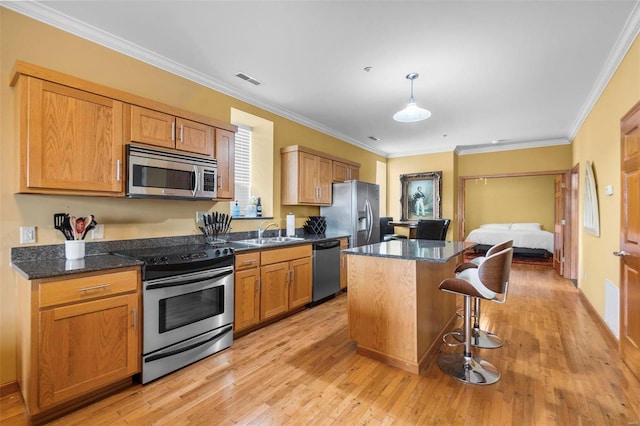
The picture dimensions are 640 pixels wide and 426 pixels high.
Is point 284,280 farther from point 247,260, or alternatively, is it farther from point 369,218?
point 369,218

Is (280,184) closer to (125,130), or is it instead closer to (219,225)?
(219,225)

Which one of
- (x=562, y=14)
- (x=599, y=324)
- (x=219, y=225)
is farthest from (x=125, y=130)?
(x=599, y=324)

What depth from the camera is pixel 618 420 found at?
1.78 metres

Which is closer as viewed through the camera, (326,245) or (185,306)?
(185,306)

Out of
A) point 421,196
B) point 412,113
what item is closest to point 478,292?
point 412,113

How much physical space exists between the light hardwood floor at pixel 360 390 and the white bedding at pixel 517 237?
4.79 metres

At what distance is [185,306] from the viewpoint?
2.38 metres

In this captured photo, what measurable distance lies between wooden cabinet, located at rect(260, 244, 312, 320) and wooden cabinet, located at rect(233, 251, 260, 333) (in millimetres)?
75

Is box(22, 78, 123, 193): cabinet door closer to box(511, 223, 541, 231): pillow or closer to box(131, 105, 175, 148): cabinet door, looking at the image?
box(131, 105, 175, 148): cabinet door

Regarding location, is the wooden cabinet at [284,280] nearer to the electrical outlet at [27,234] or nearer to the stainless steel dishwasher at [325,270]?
the stainless steel dishwasher at [325,270]

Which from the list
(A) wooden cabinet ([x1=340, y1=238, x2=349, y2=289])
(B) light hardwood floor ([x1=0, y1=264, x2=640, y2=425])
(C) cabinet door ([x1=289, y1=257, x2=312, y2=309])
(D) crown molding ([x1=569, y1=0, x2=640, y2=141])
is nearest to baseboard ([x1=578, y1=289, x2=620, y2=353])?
(B) light hardwood floor ([x1=0, y1=264, x2=640, y2=425])

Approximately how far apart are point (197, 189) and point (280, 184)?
156 centimetres

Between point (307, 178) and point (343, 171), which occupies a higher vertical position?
point (343, 171)

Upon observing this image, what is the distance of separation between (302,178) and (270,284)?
164 centimetres
